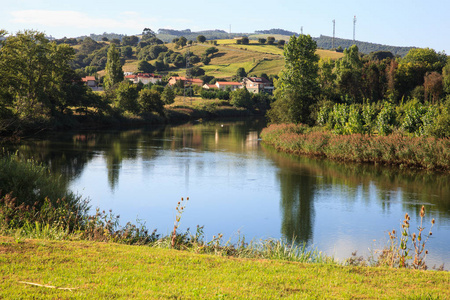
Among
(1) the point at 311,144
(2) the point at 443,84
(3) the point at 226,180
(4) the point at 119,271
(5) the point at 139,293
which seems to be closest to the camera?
(5) the point at 139,293

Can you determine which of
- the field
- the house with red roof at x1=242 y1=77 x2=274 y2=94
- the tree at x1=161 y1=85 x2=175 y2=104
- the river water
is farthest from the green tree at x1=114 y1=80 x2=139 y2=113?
the field

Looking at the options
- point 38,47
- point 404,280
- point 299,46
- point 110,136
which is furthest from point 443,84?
point 404,280

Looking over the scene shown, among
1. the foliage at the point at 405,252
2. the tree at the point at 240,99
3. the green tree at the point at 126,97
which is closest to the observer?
the foliage at the point at 405,252

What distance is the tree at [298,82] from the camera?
49.3 m

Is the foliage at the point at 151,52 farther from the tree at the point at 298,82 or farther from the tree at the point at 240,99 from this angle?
the tree at the point at 298,82

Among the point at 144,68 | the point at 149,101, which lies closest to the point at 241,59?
the point at 144,68

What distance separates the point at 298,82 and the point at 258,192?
89.2 feet

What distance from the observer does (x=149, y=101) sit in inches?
3049

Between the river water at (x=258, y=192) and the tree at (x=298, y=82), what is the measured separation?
778 centimetres

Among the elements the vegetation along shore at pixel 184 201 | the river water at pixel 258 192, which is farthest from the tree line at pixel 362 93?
the river water at pixel 258 192

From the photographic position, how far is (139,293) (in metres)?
6.79

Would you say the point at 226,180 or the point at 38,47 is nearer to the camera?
the point at 226,180

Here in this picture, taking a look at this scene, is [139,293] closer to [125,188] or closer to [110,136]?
[125,188]

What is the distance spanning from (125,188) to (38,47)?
1321 inches
